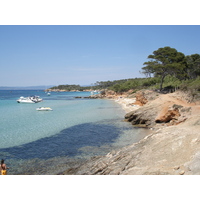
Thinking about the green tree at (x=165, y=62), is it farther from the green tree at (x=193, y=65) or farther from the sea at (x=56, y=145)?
the sea at (x=56, y=145)

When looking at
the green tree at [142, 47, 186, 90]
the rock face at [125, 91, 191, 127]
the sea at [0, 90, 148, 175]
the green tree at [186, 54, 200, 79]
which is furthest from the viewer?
the green tree at [186, 54, 200, 79]

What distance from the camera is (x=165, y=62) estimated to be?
40656 millimetres

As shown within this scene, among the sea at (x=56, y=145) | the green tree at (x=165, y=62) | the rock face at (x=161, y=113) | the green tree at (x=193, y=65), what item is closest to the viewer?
the sea at (x=56, y=145)

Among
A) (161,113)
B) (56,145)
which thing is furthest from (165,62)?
(56,145)

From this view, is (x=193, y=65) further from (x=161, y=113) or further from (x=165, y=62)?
(x=161, y=113)

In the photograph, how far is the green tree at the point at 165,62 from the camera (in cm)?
3982

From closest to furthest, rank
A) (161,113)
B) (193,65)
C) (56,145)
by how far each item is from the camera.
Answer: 1. (56,145)
2. (161,113)
3. (193,65)

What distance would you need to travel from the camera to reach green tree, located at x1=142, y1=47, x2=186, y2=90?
3982 cm

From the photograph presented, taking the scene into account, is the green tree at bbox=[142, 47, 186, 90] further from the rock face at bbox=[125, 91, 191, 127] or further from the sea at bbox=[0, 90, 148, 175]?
the sea at bbox=[0, 90, 148, 175]

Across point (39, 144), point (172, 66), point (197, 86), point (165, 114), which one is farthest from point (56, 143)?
point (172, 66)

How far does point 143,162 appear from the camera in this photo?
27.2 feet

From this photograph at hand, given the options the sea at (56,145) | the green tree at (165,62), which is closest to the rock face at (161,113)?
the sea at (56,145)

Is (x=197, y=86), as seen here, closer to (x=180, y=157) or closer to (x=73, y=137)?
(x=73, y=137)

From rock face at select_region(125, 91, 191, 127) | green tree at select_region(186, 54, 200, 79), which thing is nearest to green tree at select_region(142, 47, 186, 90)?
green tree at select_region(186, 54, 200, 79)
